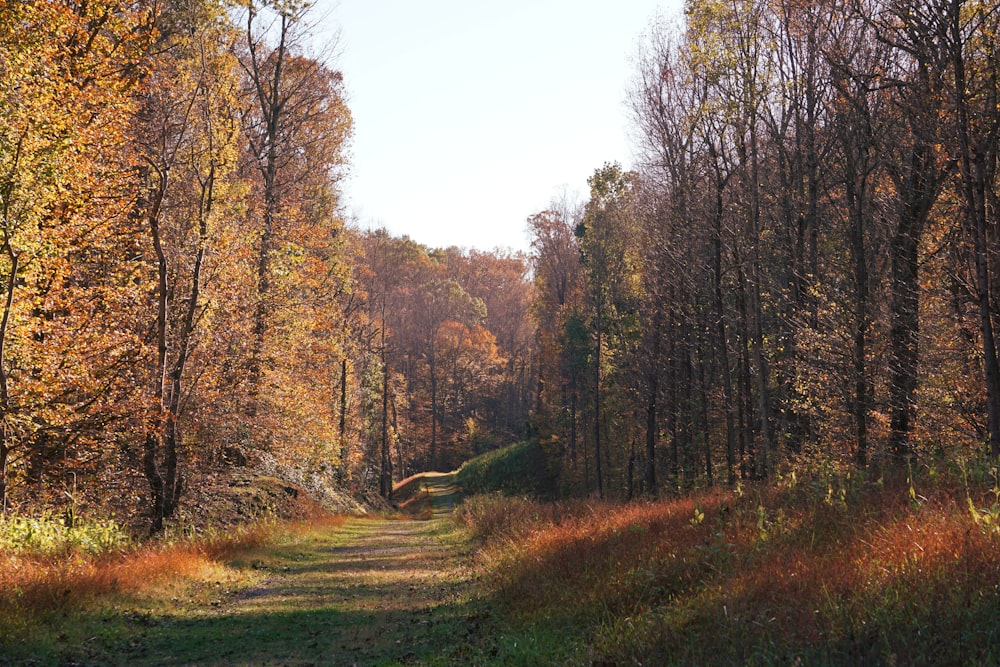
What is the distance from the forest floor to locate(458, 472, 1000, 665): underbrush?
1.04m

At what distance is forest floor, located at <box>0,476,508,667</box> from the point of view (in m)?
6.91

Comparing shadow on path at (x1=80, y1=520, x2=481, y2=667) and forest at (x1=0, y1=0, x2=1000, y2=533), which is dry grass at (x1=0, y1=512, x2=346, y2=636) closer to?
shadow on path at (x1=80, y1=520, x2=481, y2=667)

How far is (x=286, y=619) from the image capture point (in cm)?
887

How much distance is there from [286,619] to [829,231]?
48.5ft

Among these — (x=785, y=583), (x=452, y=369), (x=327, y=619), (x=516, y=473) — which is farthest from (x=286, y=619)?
(x=452, y=369)

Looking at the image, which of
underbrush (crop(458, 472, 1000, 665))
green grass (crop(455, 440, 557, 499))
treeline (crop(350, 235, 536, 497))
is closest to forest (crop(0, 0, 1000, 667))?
underbrush (crop(458, 472, 1000, 665))

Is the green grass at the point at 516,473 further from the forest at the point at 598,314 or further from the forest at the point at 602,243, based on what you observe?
the forest at the point at 598,314

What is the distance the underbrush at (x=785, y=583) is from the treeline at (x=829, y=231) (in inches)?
69.6

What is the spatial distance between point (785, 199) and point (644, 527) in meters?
10.6

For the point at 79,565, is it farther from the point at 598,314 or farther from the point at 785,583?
the point at 598,314

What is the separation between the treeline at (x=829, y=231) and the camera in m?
9.58

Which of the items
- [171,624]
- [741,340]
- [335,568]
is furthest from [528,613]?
[741,340]

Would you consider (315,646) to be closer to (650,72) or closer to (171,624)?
(171,624)

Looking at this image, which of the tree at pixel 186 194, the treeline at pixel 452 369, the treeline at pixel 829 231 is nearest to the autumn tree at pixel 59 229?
the tree at pixel 186 194
